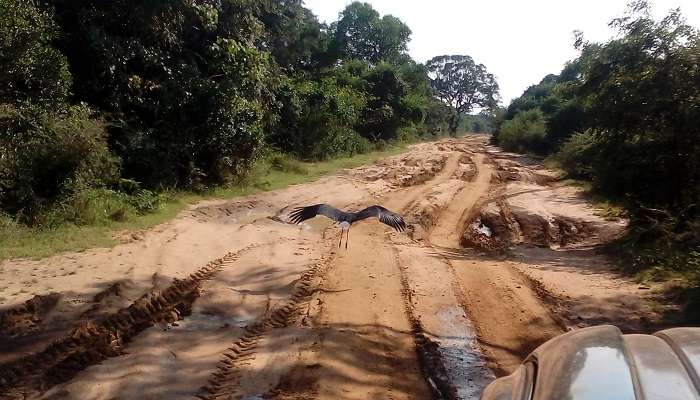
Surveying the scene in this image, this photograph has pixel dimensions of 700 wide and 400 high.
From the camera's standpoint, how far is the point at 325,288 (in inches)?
251

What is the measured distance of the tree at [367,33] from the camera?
42.1 metres

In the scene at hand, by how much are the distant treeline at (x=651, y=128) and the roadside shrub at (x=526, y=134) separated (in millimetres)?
22086

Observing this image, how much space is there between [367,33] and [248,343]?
40.4 m

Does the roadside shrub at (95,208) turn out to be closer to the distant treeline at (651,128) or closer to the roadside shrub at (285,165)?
the roadside shrub at (285,165)

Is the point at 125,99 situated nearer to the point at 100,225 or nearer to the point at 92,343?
the point at 100,225

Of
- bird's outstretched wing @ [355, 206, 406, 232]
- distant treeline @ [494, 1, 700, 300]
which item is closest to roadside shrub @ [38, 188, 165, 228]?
bird's outstretched wing @ [355, 206, 406, 232]

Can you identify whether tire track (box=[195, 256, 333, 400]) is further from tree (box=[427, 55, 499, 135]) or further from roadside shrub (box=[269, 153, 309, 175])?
tree (box=[427, 55, 499, 135])

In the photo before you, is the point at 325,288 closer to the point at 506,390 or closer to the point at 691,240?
the point at 506,390

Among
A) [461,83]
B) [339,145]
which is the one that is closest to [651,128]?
[339,145]

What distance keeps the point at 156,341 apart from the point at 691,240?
7.06 metres

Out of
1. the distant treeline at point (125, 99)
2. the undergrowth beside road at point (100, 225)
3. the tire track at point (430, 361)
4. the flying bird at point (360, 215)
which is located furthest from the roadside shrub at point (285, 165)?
the tire track at point (430, 361)

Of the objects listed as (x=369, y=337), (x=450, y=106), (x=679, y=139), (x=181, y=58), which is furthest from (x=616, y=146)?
(x=450, y=106)

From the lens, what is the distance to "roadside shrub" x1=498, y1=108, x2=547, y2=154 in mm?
32000

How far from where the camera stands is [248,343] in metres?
4.66
